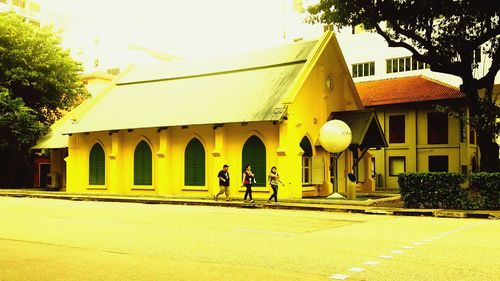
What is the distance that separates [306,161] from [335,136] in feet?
11.6

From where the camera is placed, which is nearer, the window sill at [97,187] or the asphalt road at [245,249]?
the asphalt road at [245,249]

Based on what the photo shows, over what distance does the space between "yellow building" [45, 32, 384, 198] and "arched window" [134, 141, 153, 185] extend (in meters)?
0.06

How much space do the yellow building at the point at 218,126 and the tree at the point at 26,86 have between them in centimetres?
331

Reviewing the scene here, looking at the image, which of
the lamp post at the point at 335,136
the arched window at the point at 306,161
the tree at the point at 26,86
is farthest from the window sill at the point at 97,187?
the lamp post at the point at 335,136

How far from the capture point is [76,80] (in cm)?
4166

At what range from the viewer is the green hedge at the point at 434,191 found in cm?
2030

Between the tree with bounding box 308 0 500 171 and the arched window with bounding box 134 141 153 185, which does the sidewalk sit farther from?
the tree with bounding box 308 0 500 171

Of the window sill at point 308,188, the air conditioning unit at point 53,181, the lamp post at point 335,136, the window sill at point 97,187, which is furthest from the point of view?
the air conditioning unit at point 53,181

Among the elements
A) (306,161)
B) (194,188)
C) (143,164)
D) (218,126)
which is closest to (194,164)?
(194,188)

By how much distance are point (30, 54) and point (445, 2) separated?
27514mm

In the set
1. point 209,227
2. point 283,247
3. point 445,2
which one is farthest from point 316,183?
point 283,247

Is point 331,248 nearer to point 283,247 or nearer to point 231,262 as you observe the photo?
point 283,247

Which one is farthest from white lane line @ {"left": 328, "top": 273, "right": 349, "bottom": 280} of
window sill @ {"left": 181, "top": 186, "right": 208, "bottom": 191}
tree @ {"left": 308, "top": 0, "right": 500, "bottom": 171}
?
window sill @ {"left": 181, "top": 186, "right": 208, "bottom": 191}

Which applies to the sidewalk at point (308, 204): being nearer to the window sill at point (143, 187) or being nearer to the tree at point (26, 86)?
the window sill at point (143, 187)
